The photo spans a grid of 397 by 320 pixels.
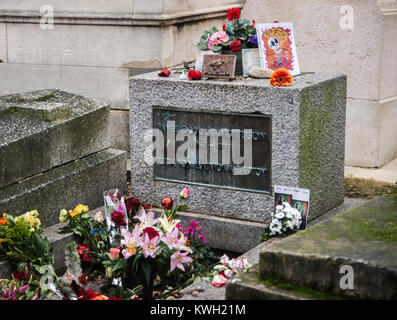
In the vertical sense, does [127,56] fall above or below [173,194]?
above

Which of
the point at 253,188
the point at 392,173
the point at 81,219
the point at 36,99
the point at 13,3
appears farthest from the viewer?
the point at 13,3

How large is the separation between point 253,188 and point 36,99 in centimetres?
204

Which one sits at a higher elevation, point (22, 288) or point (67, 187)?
point (67, 187)

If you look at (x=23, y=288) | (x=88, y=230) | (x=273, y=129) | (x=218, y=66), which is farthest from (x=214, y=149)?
(x=23, y=288)

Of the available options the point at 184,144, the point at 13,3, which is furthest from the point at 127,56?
the point at 184,144

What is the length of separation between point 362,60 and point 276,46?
2.76 metres

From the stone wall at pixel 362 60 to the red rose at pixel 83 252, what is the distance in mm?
4307

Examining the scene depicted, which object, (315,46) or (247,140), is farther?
(315,46)

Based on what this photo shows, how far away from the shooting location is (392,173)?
779cm

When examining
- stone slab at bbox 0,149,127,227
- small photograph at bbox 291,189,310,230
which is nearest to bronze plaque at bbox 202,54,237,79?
small photograph at bbox 291,189,310,230

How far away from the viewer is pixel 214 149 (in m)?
5.47

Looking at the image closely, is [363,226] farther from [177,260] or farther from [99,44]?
[99,44]

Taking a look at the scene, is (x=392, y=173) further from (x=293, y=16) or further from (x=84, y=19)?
(x=84, y=19)

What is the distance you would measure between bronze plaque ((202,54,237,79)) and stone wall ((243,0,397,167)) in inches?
121
